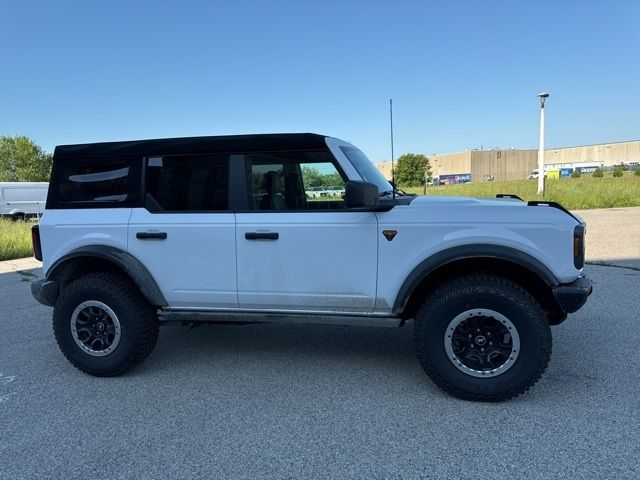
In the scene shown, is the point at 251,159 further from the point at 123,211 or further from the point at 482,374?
the point at 482,374

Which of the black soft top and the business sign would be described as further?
the business sign

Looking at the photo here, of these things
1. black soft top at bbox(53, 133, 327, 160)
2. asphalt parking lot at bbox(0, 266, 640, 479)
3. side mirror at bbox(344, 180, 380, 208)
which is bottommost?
asphalt parking lot at bbox(0, 266, 640, 479)

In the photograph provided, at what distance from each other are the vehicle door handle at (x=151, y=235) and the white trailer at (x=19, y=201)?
2463cm

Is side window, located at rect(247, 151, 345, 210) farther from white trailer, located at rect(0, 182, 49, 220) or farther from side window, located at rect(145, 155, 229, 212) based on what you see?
white trailer, located at rect(0, 182, 49, 220)

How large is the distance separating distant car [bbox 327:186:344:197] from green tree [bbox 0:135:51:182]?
63.8m

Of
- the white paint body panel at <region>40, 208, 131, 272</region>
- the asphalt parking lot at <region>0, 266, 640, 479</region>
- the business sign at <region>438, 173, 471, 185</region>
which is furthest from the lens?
the business sign at <region>438, 173, 471, 185</region>

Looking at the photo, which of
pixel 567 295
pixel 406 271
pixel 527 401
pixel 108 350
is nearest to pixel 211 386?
pixel 108 350

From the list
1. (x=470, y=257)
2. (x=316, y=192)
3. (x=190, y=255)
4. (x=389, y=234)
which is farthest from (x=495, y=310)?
(x=190, y=255)

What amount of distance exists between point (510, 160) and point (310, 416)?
131m

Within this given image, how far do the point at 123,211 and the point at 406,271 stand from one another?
237cm

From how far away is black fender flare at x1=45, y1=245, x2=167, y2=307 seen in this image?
3838 mm

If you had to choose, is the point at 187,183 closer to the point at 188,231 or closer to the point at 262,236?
the point at 188,231

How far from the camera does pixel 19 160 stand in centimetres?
5697

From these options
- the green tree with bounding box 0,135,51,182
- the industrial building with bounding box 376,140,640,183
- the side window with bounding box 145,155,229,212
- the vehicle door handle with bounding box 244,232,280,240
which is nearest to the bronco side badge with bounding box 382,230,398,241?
the vehicle door handle with bounding box 244,232,280,240
